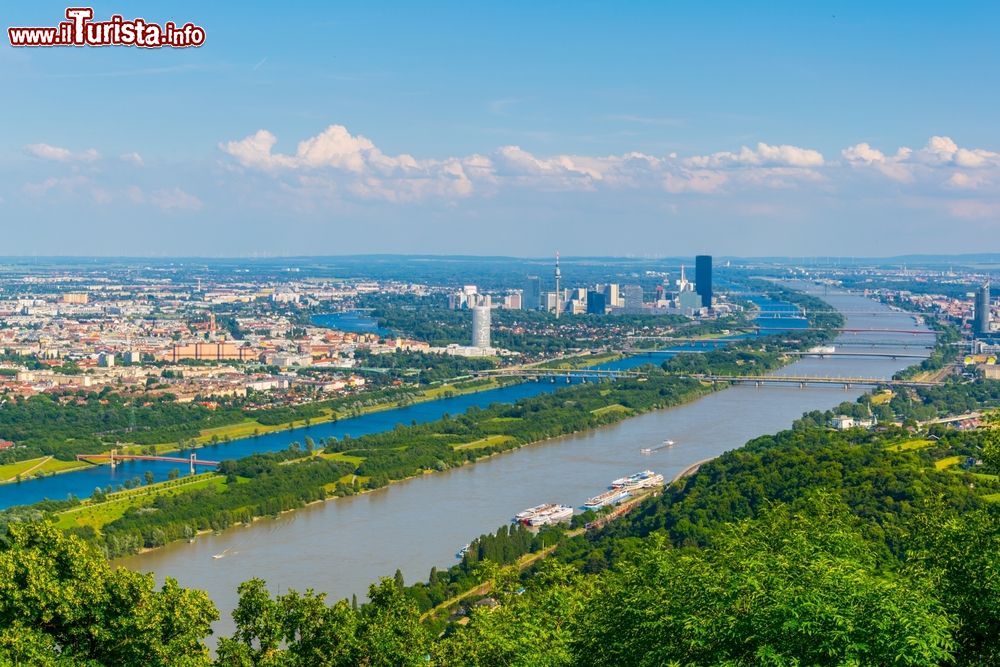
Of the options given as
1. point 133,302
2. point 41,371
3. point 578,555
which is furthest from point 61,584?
point 133,302

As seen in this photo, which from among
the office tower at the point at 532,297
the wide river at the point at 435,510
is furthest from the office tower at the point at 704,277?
the wide river at the point at 435,510

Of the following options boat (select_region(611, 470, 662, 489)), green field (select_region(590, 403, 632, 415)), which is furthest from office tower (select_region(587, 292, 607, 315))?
boat (select_region(611, 470, 662, 489))

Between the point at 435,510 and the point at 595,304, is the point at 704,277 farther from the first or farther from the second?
the point at 435,510

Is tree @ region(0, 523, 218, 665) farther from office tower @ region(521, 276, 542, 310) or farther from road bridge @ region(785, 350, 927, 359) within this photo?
office tower @ region(521, 276, 542, 310)

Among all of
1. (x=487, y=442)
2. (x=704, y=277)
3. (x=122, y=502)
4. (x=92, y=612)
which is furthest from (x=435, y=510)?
(x=704, y=277)

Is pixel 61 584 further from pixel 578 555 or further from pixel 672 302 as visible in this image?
pixel 672 302
